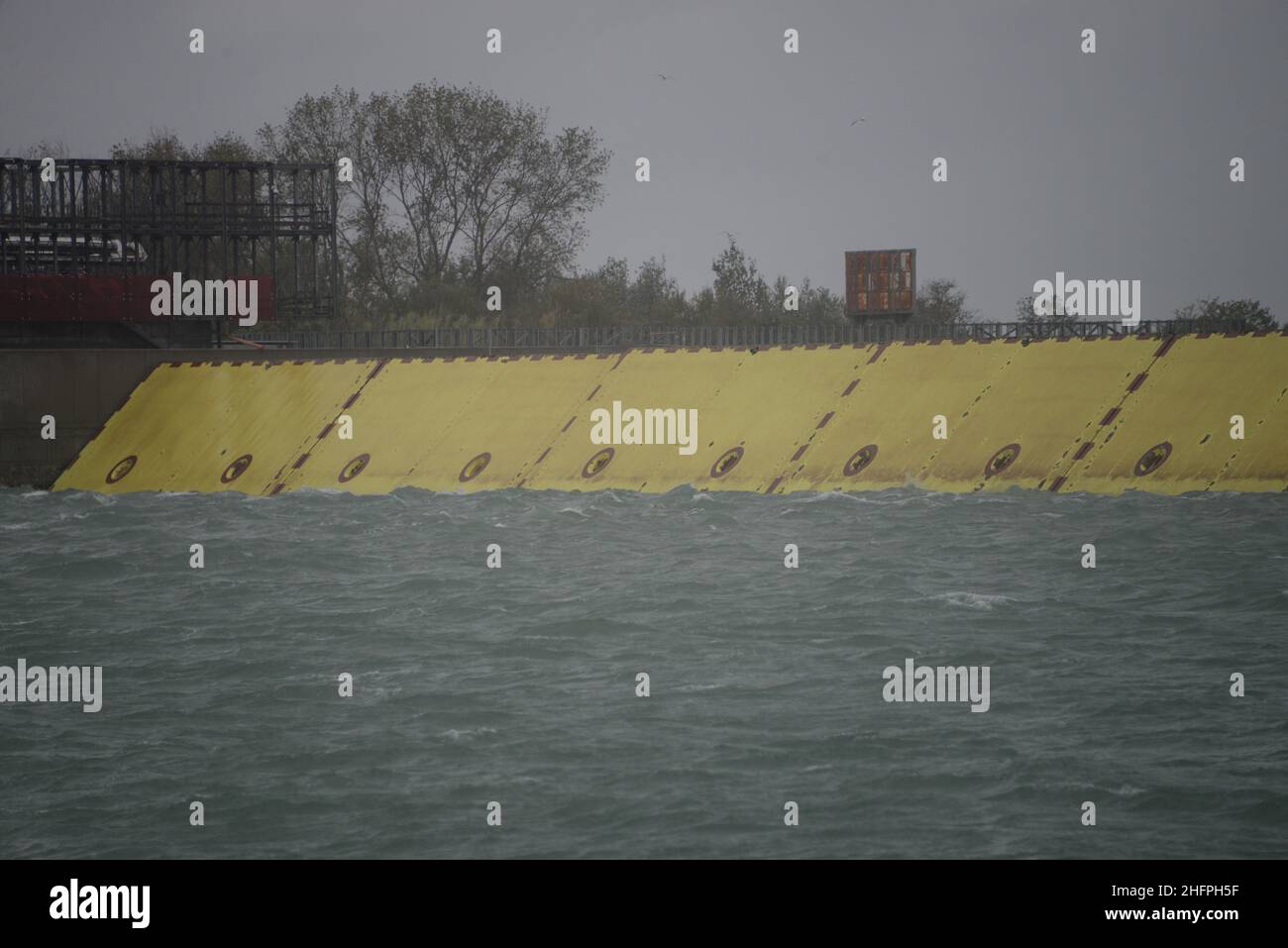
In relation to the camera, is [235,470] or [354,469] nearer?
[354,469]

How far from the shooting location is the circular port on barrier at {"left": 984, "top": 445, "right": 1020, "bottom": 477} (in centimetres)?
4047

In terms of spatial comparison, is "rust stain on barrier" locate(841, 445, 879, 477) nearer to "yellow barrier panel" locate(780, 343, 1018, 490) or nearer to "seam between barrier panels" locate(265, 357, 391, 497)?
"yellow barrier panel" locate(780, 343, 1018, 490)

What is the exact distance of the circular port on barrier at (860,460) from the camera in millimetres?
41594

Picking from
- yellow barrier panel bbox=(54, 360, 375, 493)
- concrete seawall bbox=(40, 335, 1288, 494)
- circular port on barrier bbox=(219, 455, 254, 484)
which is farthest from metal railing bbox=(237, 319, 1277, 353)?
circular port on barrier bbox=(219, 455, 254, 484)

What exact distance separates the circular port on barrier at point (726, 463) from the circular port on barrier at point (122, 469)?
57.5ft

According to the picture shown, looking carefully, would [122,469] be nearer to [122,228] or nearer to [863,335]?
[122,228]

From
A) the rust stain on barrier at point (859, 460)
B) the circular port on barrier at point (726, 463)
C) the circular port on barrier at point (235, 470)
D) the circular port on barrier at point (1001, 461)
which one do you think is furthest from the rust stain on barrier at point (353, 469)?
the circular port on barrier at point (1001, 461)

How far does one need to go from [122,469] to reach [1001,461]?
84.4ft

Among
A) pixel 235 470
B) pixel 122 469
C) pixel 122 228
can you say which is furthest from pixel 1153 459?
pixel 122 228

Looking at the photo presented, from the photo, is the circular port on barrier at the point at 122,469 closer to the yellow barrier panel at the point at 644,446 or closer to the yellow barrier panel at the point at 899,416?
the yellow barrier panel at the point at 644,446

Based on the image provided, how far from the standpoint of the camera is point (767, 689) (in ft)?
63.7

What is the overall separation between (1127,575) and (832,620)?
7.02 meters

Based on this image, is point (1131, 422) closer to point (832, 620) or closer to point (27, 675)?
point (832, 620)

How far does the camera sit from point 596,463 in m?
43.5
